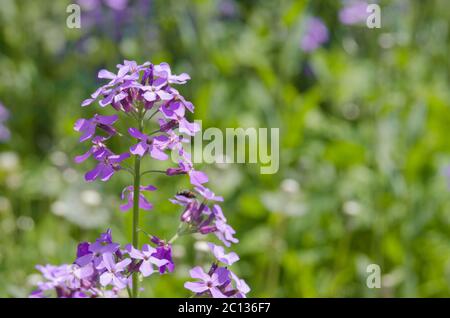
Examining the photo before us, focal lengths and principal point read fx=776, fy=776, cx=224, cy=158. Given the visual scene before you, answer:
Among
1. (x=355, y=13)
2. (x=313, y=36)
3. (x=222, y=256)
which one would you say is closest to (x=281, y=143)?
(x=355, y=13)

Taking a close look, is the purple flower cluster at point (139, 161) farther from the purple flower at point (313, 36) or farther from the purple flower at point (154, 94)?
the purple flower at point (313, 36)

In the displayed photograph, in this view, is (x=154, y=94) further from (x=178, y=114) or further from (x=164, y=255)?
(x=164, y=255)

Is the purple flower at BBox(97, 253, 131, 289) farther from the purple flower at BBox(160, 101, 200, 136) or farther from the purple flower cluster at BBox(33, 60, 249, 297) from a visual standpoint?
the purple flower at BBox(160, 101, 200, 136)

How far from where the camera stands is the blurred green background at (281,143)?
318 cm

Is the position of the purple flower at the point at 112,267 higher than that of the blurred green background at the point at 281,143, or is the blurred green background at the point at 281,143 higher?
the blurred green background at the point at 281,143

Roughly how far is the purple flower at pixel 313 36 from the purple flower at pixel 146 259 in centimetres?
301

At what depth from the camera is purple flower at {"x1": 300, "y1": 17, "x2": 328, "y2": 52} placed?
4.35 meters

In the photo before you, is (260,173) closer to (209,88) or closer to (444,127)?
(209,88)

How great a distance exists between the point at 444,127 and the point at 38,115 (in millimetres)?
2202

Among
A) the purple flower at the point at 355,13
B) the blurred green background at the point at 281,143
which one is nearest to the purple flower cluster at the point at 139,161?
the blurred green background at the point at 281,143

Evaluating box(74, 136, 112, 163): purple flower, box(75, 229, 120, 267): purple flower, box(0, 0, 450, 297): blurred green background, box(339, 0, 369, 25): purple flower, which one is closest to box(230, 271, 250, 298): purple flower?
box(75, 229, 120, 267): purple flower

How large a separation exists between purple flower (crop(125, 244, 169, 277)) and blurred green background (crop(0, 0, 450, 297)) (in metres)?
0.93

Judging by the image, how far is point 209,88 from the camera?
11.9 ft
